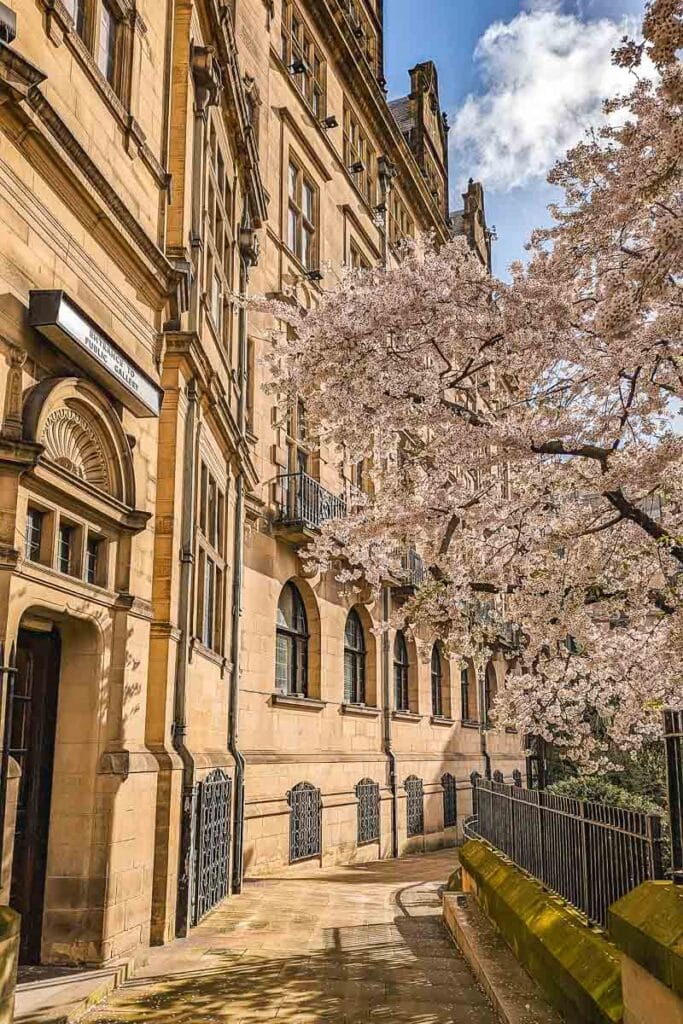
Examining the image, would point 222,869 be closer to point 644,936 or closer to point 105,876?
point 105,876

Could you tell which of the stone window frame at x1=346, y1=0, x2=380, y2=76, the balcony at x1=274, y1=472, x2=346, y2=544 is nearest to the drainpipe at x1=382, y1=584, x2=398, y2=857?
the balcony at x1=274, y1=472, x2=346, y2=544

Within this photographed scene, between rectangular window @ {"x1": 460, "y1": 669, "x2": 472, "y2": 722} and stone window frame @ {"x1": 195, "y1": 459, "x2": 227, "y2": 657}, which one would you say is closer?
stone window frame @ {"x1": 195, "y1": 459, "x2": 227, "y2": 657}

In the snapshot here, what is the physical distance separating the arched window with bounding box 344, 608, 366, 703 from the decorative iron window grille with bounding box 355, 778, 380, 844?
1883 millimetres

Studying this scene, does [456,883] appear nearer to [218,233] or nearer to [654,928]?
[654,928]

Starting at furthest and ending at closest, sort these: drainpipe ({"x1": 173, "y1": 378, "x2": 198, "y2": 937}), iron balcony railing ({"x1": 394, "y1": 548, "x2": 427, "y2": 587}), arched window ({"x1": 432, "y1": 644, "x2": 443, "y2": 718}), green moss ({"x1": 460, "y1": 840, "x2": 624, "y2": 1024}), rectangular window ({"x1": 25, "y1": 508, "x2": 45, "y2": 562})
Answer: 1. arched window ({"x1": 432, "y1": 644, "x2": 443, "y2": 718})
2. iron balcony railing ({"x1": 394, "y1": 548, "x2": 427, "y2": 587})
3. drainpipe ({"x1": 173, "y1": 378, "x2": 198, "y2": 937})
4. rectangular window ({"x1": 25, "y1": 508, "x2": 45, "y2": 562})
5. green moss ({"x1": 460, "y1": 840, "x2": 624, "y2": 1024})

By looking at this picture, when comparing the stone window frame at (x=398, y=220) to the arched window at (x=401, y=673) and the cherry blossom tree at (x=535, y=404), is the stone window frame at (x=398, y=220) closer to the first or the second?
the arched window at (x=401, y=673)

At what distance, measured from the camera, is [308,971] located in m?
7.95

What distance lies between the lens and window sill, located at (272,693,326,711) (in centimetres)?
1634

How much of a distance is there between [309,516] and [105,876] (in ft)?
36.8

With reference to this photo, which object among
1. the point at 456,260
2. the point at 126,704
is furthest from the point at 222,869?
the point at 456,260

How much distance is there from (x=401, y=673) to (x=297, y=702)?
25.3 feet

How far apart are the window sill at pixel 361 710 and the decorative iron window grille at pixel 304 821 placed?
2.25m

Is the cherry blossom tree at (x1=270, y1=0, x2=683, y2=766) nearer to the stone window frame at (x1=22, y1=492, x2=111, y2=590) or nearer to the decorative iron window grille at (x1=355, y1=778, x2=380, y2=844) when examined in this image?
the stone window frame at (x1=22, y1=492, x2=111, y2=590)

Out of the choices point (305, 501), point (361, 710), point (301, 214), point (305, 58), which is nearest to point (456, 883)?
point (361, 710)
